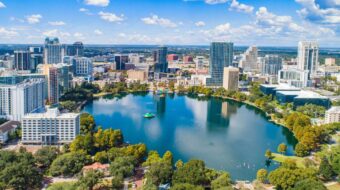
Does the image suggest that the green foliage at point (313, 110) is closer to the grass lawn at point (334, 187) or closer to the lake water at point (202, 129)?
the lake water at point (202, 129)

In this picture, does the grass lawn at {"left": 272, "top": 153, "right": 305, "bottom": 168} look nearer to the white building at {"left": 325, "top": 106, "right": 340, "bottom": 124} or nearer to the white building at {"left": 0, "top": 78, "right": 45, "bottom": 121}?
the white building at {"left": 325, "top": 106, "right": 340, "bottom": 124}

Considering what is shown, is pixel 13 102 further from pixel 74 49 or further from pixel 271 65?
pixel 74 49

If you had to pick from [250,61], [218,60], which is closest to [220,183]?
[218,60]

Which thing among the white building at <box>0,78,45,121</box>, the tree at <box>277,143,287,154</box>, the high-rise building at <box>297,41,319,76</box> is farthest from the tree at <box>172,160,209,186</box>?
the high-rise building at <box>297,41,319,76</box>

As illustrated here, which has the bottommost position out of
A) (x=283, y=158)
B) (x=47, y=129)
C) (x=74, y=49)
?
(x=283, y=158)

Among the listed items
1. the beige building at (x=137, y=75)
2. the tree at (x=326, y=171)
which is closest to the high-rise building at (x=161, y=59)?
the beige building at (x=137, y=75)

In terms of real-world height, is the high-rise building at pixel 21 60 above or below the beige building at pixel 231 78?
above
